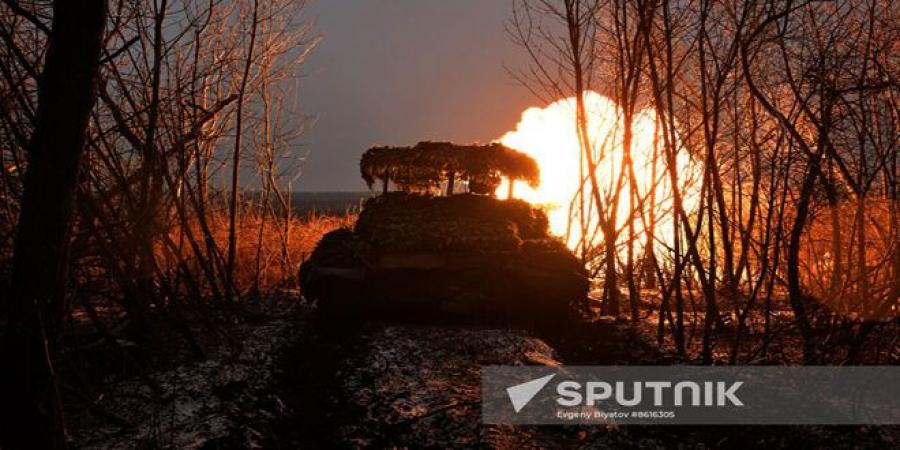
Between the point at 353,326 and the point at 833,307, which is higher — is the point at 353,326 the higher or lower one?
the lower one

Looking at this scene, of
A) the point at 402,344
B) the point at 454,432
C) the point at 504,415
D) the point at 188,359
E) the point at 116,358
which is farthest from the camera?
the point at 402,344

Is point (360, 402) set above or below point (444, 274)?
below

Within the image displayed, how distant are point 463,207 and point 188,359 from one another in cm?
564

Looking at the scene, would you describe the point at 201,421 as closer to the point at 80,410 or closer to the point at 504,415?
the point at 80,410

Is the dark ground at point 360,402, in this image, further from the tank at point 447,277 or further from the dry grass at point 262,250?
the dry grass at point 262,250

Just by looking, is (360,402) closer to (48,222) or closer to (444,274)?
(48,222)

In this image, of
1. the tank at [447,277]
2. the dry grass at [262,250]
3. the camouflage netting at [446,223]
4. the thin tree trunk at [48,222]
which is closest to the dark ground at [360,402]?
the thin tree trunk at [48,222]

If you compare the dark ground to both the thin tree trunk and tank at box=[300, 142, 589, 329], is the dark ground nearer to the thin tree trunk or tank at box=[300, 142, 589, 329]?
the thin tree trunk

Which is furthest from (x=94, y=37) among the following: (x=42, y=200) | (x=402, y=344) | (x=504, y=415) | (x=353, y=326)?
(x=353, y=326)

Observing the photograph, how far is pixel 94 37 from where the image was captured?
324 centimetres

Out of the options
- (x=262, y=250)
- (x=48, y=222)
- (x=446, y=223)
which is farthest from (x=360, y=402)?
(x=262, y=250)

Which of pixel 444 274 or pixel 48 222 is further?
pixel 444 274

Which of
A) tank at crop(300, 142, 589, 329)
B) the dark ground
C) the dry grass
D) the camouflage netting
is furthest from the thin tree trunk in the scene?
the dry grass

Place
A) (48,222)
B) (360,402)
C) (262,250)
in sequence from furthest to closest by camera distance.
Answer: (262,250) < (360,402) < (48,222)
